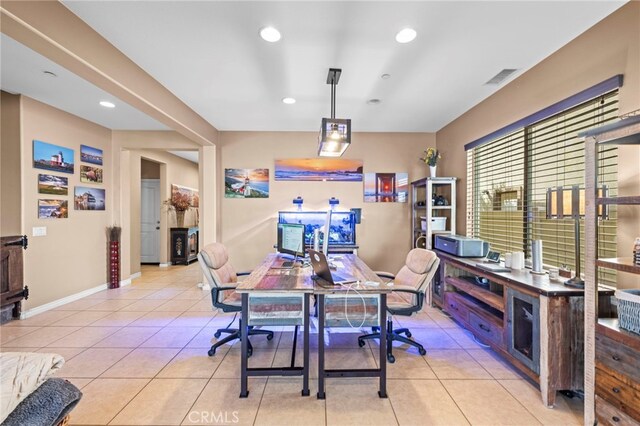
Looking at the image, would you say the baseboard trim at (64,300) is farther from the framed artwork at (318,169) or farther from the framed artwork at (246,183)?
the framed artwork at (318,169)

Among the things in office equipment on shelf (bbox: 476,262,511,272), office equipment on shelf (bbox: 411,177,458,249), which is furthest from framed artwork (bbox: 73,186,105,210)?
office equipment on shelf (bbox: 476,262,511,272)

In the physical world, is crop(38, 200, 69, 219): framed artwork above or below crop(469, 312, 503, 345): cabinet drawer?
above

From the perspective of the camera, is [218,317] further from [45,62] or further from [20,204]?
[45,62]

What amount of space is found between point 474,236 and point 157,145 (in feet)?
17.1

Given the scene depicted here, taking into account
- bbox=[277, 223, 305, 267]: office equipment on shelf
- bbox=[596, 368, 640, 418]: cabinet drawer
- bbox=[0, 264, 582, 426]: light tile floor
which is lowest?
bbox=[0, 264, 582, 426]: light tile floor

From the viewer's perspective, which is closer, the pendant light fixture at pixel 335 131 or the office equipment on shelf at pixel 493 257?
the pendant light fixture at pixel 335 131

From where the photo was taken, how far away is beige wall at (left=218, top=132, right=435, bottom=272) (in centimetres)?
477

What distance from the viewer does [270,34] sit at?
215cm

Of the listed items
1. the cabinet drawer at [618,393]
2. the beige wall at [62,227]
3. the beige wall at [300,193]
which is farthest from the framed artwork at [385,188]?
the beige wall at [62,227]

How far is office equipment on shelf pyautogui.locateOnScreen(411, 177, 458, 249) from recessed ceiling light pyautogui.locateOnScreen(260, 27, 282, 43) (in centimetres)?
275

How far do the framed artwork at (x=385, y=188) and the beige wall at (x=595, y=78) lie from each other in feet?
5.62

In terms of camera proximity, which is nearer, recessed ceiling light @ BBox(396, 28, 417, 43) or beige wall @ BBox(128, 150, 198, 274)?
recessed ceiling light @ BBox(396, 28, 417, 43)

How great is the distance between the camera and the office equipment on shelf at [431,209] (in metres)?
3.96

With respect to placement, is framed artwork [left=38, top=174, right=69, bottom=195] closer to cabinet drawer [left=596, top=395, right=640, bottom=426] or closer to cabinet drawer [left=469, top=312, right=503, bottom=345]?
cabinet drawer [left=469, top=312, right=503, bottom=345]
